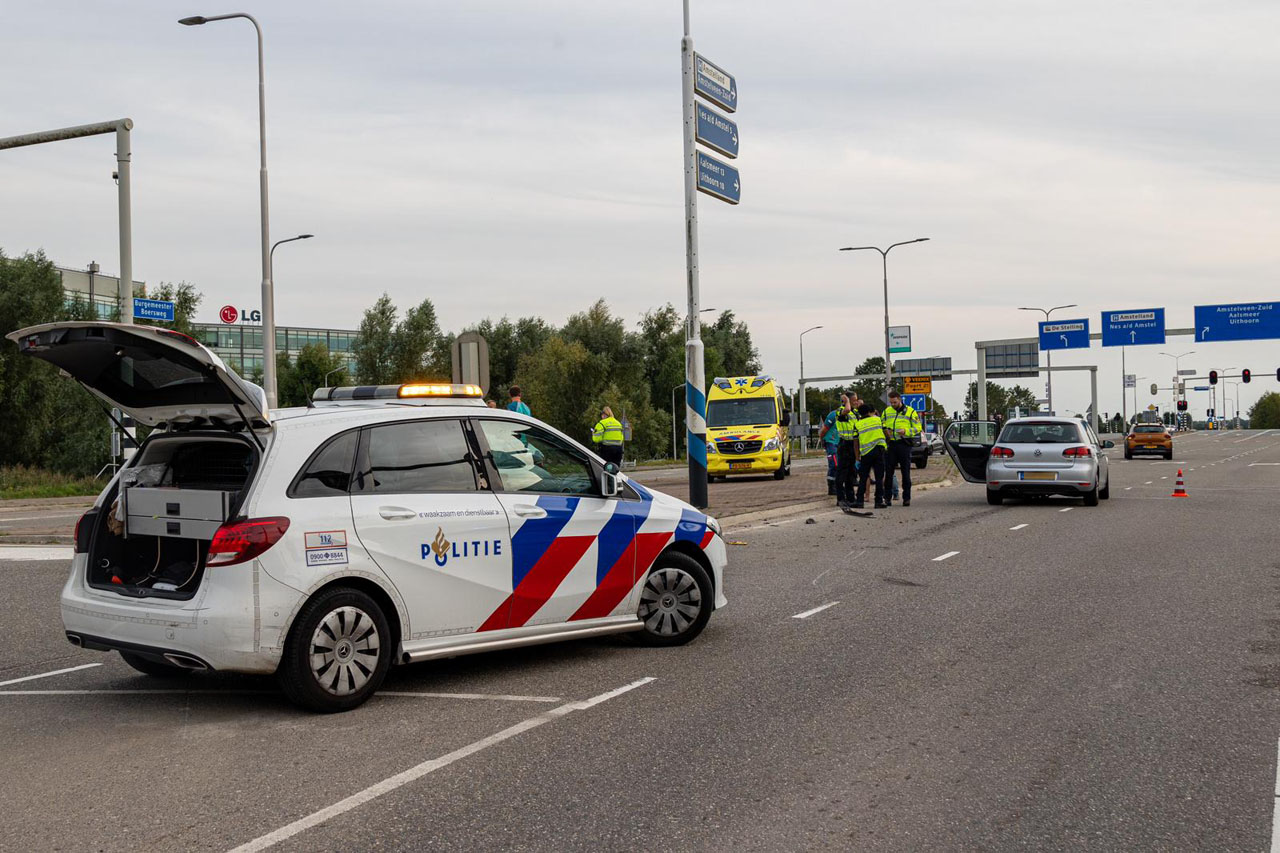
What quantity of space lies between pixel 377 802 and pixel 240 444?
242 centimetres

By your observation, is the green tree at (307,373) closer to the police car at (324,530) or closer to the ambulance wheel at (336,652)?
the police car at (324,530)

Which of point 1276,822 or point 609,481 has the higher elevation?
point 609,481

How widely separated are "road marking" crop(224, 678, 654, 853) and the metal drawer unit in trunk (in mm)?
1811

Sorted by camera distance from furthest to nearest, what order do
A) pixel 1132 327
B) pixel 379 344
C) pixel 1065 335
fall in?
1. pixel 379 344
2. pixel 1065 335
3. pixel 1132 327

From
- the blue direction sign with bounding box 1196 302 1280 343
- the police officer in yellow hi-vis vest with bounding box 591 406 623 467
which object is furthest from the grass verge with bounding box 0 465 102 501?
the blue direction sign with bounding box 1196 302 1280 343

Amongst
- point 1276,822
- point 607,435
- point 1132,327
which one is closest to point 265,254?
point 607,435

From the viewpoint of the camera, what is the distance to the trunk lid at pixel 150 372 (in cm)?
590

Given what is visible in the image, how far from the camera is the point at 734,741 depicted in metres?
5.57

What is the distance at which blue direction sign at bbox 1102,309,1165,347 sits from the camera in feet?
186

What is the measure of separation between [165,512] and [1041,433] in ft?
56.9

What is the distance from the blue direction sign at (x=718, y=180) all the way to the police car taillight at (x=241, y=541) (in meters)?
12.7

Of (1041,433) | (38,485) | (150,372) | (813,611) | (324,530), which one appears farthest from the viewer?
(38,485)

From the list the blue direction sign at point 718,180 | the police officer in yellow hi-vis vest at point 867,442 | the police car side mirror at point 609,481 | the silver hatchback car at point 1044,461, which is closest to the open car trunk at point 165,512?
the police car side mirror at point 609,481

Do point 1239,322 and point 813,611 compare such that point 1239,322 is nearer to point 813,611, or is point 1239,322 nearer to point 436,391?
point 813,611
